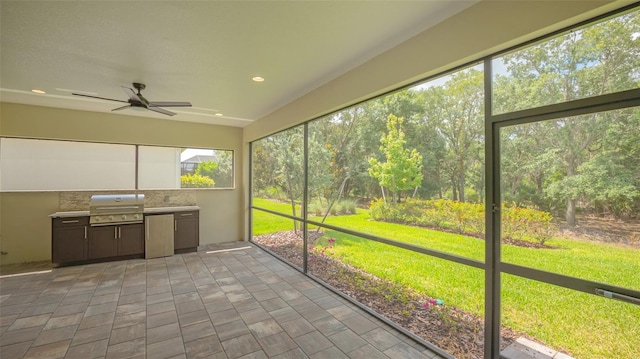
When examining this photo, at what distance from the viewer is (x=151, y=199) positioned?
5.51 m

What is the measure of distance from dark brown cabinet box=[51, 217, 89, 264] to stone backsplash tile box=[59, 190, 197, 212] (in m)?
0.58

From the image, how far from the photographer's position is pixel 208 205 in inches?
239

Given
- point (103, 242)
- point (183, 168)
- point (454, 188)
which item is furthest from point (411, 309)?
point (183, 168)

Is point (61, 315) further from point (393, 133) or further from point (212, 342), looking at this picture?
point (393, 133)

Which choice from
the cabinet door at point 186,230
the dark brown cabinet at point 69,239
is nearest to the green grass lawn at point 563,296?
the cabinet door at point 186,230

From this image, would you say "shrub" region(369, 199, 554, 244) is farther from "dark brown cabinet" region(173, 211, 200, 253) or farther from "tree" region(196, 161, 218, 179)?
"tree" region(196, 161, 218, 179)

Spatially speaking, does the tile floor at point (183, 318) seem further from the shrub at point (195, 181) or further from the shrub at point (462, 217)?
the shrub at point (195, 181)

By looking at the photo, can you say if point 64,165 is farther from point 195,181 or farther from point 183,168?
point 195,181

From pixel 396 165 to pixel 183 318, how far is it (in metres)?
3.01

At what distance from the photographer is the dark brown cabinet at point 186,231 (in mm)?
5234

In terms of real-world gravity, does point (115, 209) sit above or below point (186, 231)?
above

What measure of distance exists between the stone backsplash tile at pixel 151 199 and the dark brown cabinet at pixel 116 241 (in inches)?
28.0

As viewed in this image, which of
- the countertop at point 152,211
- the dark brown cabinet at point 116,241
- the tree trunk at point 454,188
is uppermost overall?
the tree trunk at point 454,188

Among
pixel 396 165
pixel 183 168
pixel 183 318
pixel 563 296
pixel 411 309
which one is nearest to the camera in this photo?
pixel 563 296
